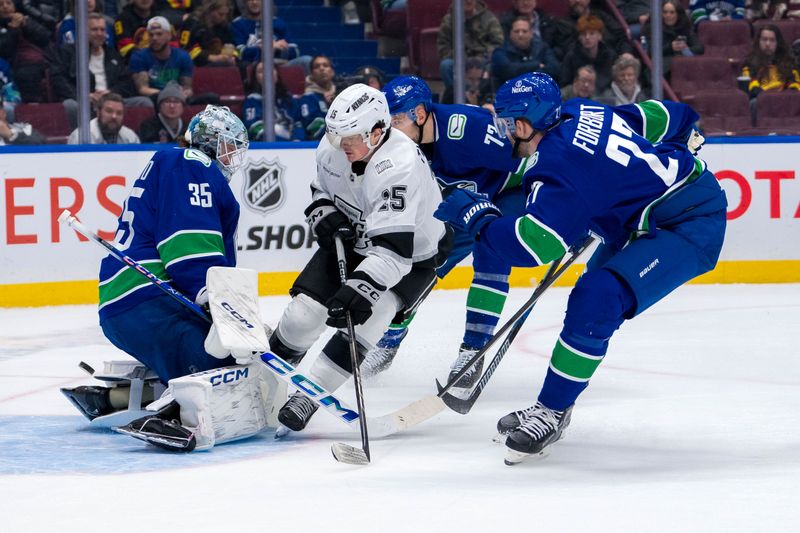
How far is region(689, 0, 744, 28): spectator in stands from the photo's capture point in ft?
25.3

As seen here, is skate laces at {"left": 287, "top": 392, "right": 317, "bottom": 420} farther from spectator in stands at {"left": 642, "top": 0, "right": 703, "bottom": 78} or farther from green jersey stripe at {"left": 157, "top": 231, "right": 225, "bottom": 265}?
spectator in stands at {"left": 642, "top": 0, "right": 703, "bottom": 78}

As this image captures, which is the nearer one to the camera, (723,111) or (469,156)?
(469,156)

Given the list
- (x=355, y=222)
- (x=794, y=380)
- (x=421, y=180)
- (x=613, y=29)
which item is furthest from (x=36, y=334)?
(x=613, y=29)

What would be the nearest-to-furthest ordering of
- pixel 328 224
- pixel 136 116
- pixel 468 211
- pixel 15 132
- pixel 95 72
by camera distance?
pixel 468 211 < pixel 328 224 < pixel 15 132 < pixel 95 72 < pixel 136 116

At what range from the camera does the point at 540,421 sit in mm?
3236

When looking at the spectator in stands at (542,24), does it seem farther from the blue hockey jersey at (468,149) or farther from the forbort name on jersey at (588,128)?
the forbort name on jersey at (588,128)

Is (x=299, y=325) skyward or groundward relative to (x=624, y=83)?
groundward

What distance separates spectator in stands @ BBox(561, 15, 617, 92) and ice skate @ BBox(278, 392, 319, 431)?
4.39 metres

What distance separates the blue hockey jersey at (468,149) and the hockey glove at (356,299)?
110 cm

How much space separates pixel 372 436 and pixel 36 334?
272 centimetres

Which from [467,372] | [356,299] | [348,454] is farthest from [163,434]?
[467,372]

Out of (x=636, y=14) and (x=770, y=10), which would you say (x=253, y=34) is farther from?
(x=770, y=10)

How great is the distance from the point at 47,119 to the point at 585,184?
4.22 m

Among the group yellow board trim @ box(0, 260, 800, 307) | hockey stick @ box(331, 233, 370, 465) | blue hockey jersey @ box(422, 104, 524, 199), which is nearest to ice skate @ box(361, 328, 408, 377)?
blue hockey jersey @ box(422, 104, 524, 199)
